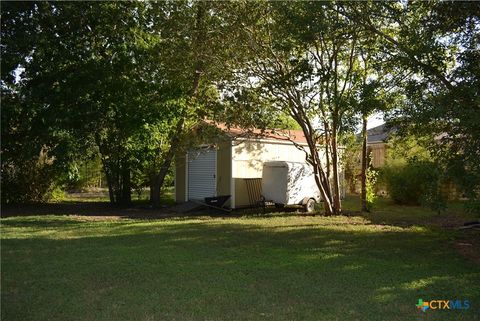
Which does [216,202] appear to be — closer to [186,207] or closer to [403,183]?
[186,207]

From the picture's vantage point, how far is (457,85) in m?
8.38

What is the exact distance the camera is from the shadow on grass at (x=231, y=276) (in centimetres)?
516

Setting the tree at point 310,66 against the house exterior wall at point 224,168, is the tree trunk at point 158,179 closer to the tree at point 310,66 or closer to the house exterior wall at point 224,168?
the house exterior wall at point 224,168

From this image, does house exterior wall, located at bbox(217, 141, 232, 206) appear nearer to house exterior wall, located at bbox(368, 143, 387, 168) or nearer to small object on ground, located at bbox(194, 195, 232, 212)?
small object on ground, located at bbox(194, 195, 232, 212)

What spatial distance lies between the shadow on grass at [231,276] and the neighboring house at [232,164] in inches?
261

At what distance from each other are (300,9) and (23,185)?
13.9 meters

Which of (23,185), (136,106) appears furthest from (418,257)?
(23,185)

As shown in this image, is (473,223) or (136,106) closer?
(473,223)

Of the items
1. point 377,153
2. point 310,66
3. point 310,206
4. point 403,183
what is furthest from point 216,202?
point 377,153

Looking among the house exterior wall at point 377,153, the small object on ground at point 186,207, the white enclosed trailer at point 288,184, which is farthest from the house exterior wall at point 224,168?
the house exterior wall at point 377,153

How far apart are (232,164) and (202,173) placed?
1932 millimetres

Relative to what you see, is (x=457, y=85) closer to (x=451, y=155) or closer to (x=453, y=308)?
(x=451, y=155)

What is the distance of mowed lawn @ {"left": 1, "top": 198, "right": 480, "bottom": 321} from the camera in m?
5.18

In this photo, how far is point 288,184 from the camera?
1595 centimetres
